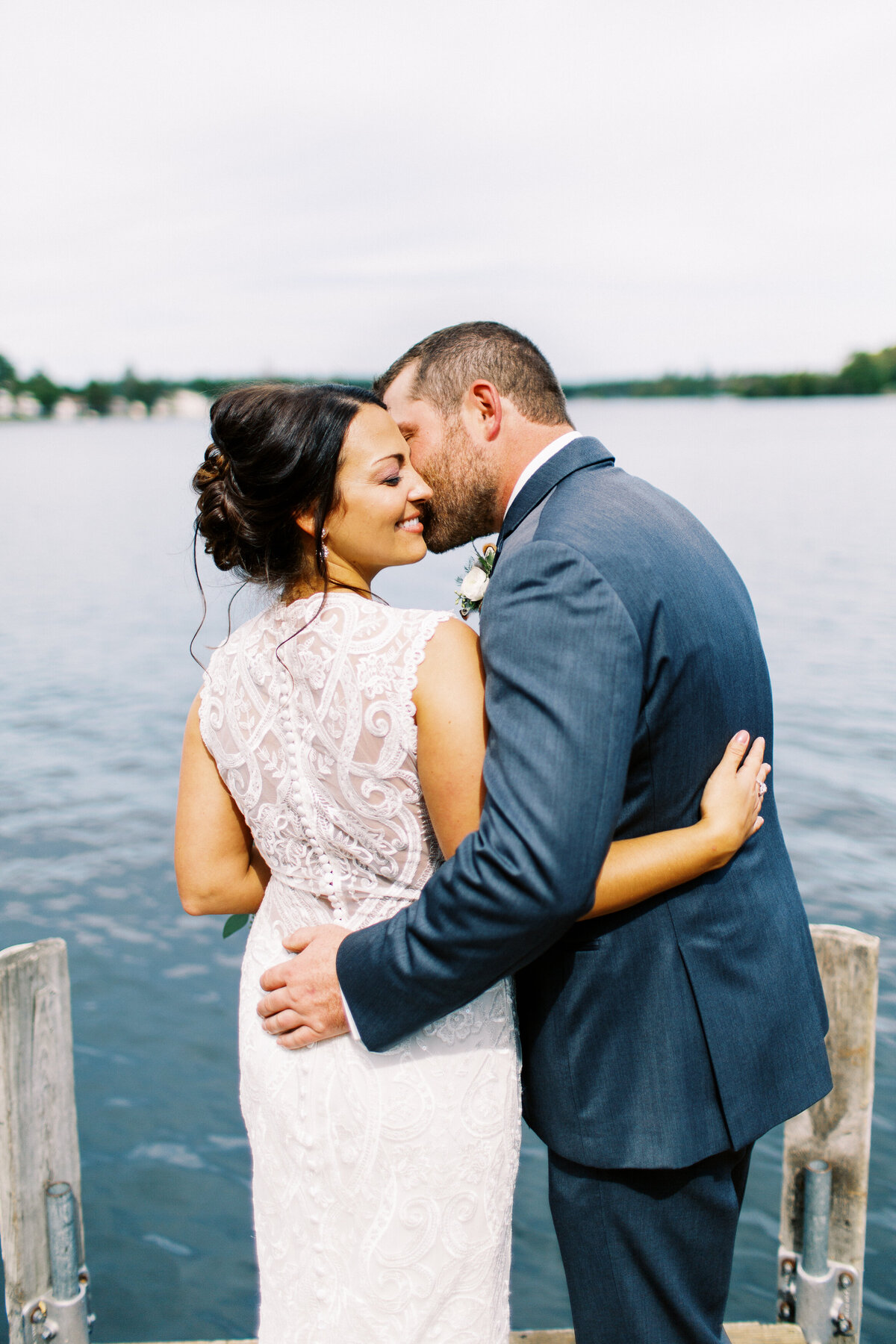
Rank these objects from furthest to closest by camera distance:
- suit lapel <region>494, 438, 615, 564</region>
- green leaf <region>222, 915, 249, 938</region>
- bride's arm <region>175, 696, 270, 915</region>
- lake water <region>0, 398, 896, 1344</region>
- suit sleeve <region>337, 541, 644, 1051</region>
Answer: lake water <region>0, 398, 896, 1344</region>, green leaf <region>222, 915, 249, 938</region>, bride's arm <region>175, 696, 270, 915</region>, suit lapel <region>494, 438, 615, 564</region>, suit sleeve <region>337, 541, 644, 1051</region>

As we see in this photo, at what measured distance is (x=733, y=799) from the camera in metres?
1.91

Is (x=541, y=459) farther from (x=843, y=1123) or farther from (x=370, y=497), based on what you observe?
(x=843, y=1123)

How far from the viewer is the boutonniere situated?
248 centimetres

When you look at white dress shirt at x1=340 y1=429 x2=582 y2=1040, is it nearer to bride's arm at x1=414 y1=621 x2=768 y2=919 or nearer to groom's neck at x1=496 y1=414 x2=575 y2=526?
groom's neck at x1=496 y1=414 x2=575 y2=526

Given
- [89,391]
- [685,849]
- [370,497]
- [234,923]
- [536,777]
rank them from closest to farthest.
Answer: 1. [536,777]
2. [685,849]
3. [370,497]
4. [234,923]
5. [89,391]

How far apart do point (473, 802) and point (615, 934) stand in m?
0.38

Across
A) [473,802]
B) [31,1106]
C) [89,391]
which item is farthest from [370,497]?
[89,391]

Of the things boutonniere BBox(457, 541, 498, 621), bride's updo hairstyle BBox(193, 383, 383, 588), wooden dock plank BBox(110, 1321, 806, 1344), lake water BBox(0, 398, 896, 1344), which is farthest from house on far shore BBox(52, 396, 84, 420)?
bride's updo hairstyle BBox(193, 383, 383, 588)

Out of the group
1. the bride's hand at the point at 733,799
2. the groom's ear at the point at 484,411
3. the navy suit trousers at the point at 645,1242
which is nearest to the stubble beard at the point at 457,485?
the groom's ear at the point at 484,411

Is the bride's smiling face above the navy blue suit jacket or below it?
above

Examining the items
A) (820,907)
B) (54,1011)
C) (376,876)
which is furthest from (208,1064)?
(376,876)

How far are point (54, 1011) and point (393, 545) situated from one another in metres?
2.04

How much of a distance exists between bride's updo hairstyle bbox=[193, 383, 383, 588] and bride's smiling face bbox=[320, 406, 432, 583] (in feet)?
0.08

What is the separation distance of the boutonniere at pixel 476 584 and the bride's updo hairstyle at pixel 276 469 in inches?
20.2
